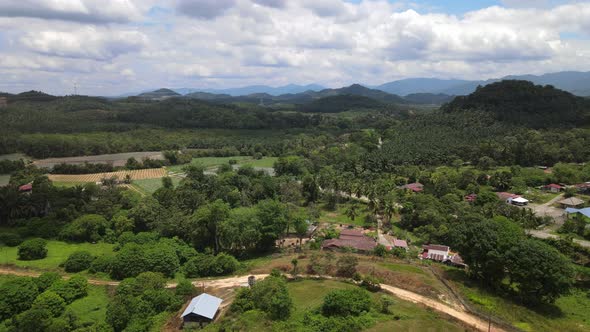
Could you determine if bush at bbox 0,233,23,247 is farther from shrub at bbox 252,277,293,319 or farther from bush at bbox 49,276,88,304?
shrub at bbox 252,277,293,319

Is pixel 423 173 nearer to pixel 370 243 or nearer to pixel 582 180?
pixel 582 180

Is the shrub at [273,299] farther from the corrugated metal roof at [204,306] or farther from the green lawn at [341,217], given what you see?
the green lawn at [341,217]

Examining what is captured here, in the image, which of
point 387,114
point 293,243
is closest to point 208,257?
point 293,243

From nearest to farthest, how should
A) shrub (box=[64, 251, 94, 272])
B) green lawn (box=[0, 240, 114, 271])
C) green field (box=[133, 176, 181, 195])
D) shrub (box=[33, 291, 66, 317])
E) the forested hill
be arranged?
1. shrub (box=[33, 291, 66, 317])
2. shrub (box=[64, 251, 94, 272])
3. green lawn (box=[0, 240, 114, 271])
4. green field (box=[133, 176, 181, 195])
5. the forested hill

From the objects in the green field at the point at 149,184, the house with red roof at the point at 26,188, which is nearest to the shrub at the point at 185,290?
the green field at the point at 149,184

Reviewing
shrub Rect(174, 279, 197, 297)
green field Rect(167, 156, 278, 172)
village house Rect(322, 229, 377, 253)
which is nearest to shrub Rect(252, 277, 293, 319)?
shrub Rect(174, 279, 197, 297)
